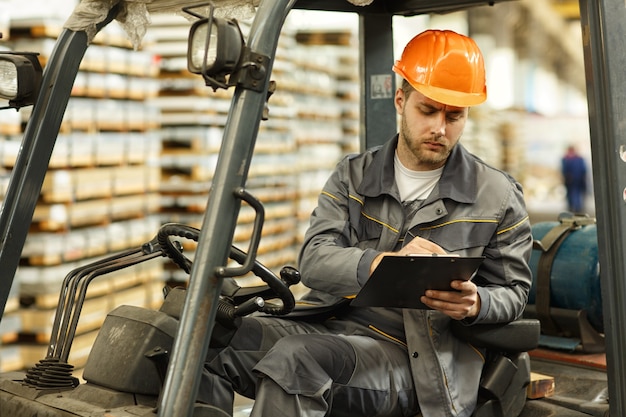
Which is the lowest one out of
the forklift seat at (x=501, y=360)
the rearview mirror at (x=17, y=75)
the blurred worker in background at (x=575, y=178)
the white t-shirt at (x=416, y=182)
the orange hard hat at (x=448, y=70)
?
the blurred worker in background at (x=575, y=178)

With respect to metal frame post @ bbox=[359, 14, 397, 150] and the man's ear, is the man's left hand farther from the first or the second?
metal frame post @ bbox=[359, 14, 397, 150]

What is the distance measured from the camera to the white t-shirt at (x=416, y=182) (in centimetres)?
310

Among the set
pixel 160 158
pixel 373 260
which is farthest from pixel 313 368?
pixel 160 158

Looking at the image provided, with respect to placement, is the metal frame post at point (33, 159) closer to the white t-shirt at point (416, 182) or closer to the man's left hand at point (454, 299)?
the white t-shirt at point (416, 182)

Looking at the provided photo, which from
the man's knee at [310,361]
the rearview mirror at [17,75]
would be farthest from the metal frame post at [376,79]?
the rearview mirror at [17,75]

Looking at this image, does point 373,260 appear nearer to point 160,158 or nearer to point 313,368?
point 313,368

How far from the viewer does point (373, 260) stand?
2.78 metres

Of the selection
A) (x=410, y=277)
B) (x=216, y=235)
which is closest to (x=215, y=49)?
(x=216, y=235)

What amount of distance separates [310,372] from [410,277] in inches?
16.0

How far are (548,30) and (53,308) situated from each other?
13.9 m

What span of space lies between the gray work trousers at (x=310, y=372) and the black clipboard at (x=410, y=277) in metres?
0.24

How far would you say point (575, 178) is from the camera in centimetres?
1570

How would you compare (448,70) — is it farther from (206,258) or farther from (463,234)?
(206,258)

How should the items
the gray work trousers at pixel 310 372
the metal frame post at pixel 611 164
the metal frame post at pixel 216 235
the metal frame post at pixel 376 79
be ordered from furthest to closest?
the metal frame post at pixel 376 79, the metal frame post at pixel 611 164, the gray work trousers at pixel 310 372, the metal frame post at pixel 216 235
